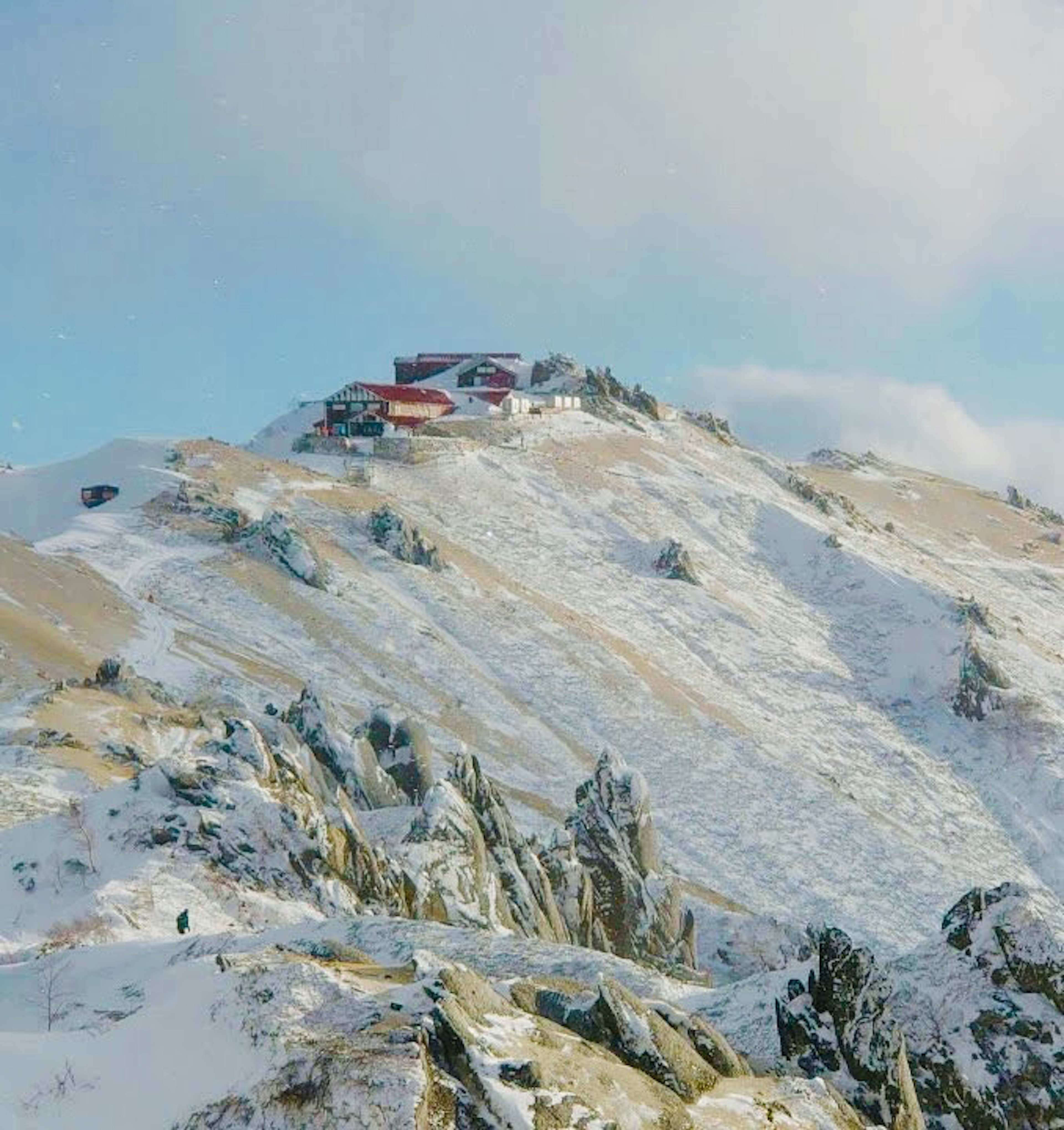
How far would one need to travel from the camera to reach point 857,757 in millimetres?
63438

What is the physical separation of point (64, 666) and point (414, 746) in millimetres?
19026

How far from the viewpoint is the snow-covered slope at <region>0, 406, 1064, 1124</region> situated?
1192 inches

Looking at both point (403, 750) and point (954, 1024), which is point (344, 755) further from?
point (954, 1024)

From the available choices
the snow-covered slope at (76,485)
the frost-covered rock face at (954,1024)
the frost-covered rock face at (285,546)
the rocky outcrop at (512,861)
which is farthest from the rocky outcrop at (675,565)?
the frost-covered rock face at (954,1024)

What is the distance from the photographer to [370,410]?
113 m

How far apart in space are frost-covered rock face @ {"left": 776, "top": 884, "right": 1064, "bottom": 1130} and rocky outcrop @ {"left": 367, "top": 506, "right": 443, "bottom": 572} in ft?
186

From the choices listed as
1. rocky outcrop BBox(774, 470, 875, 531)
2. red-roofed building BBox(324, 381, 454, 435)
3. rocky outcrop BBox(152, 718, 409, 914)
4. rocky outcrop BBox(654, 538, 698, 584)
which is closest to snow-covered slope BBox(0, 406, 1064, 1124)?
rocky outcrop BBox(152, 718, 409, 914)

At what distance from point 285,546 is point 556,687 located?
74.6 feet

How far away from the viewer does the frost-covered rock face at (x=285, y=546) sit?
221 ft

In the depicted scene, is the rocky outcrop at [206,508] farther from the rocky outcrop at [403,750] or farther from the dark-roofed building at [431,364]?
the dark-roofed building at [431,364]

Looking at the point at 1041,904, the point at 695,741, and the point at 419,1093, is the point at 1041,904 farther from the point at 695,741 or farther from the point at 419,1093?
the point at 695,741

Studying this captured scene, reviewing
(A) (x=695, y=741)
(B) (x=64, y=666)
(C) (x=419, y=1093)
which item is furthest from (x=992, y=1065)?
(B) (x=64, y=666)

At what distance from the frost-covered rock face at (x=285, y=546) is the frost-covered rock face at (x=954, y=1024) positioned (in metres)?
53.1

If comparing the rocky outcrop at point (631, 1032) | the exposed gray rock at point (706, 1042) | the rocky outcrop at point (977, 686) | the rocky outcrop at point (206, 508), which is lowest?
the rocky outcrop at point (977, 686)
